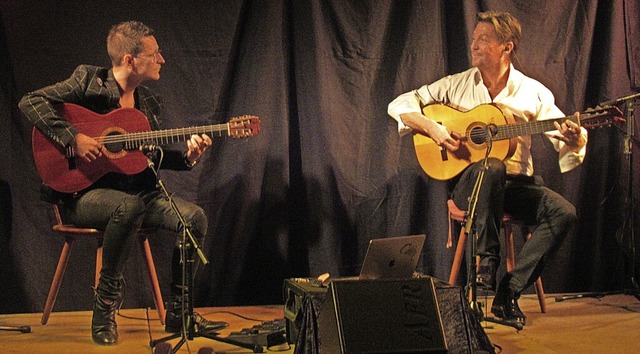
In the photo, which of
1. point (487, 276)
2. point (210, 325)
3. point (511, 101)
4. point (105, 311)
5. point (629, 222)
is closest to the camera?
point (105, 311)

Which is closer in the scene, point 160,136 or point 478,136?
point 160,136

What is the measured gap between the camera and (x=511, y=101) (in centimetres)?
447

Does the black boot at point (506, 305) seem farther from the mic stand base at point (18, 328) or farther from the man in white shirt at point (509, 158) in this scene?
the mic stand base at point (18, 328)

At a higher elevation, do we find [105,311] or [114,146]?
[114,146]

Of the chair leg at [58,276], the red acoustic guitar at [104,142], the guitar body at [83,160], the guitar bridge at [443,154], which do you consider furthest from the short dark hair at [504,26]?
the chair leg at [58,276]

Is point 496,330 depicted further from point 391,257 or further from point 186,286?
point 186,286

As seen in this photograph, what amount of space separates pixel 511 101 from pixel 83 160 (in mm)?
2418

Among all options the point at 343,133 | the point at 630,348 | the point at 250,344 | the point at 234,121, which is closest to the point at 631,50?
the point at 343,133

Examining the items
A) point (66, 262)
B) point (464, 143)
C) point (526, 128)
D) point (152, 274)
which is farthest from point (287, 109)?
point (66, 262)

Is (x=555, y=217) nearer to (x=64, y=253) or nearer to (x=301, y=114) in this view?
(x=301, y=114)

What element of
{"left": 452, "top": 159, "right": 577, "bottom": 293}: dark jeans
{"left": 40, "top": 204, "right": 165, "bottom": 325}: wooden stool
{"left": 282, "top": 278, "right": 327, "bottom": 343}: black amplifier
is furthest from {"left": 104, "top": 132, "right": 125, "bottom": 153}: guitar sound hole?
{"left": 452, "top": 159, "right": 577, "bottom": 293}: dark jeans

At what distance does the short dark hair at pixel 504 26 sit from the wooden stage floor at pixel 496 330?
1.62 metres

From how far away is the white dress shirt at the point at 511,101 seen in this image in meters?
4.43

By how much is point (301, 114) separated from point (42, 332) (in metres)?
2.00
